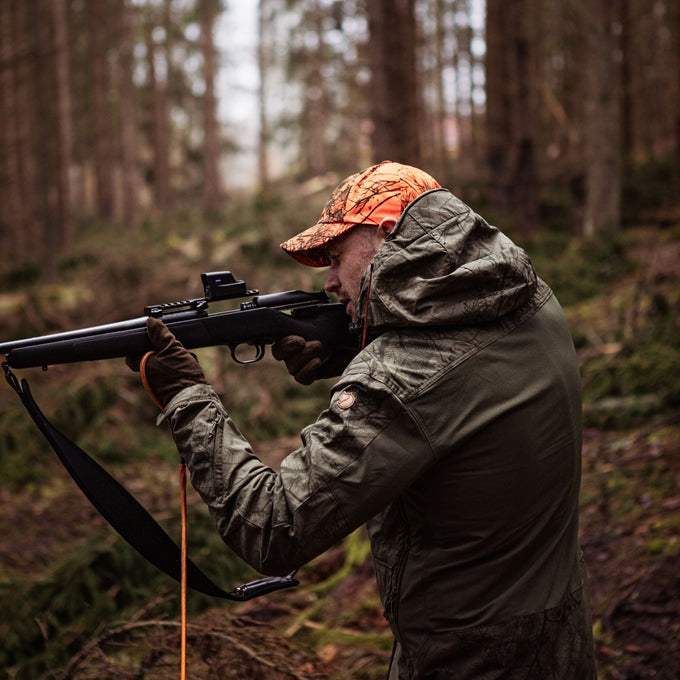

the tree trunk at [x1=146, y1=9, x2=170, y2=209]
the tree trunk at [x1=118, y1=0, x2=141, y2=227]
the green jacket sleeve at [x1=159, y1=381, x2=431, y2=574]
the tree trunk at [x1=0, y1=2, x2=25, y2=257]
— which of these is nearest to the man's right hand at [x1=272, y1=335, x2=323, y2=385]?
the green jacket sleeve at [x1=159, y1=381, x2=431, y2=574]

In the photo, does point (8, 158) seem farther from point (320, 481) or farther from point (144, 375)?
point (320, 481)

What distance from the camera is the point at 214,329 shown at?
283 centimetres

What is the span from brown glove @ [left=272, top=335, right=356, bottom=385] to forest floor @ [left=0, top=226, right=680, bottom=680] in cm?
143

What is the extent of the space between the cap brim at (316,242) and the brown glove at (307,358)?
1.08 ft

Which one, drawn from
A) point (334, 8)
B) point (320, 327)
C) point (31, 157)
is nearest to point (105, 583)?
point (320, 327)

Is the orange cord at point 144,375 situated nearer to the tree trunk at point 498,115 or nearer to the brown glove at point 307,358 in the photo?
the brown glove at point 307,358

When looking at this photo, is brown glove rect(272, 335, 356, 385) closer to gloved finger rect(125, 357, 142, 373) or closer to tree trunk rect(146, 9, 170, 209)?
gloved finger rect(125, 357, 142, 373)

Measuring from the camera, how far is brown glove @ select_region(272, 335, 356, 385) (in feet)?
9.61

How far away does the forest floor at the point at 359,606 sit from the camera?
11.7 feet

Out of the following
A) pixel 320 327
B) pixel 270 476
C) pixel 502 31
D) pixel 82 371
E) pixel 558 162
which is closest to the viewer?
pixel 270 476

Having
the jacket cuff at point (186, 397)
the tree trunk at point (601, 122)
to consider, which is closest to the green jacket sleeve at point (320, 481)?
the jacket cuff at point (186, 397)

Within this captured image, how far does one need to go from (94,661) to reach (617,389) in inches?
191

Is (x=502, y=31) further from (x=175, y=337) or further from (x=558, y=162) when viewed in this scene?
(x=175, y=337)

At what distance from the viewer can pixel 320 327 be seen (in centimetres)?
295
